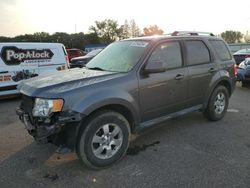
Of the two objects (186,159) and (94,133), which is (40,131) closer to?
(94,133)

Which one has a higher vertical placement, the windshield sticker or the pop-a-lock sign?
the windshield sticker

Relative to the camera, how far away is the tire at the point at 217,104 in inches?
233

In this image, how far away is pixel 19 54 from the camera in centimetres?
903

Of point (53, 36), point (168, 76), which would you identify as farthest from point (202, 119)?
point (53, 36)

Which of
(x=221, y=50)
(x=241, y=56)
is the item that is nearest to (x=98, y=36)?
(x=241, y=56)

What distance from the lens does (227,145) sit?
4852 millimetres

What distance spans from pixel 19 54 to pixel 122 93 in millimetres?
5947

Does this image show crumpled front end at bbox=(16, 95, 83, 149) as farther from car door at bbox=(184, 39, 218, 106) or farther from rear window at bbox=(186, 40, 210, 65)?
rear window at bbox=(186, 40, 210, 65)

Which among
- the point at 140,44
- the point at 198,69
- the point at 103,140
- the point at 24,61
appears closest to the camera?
the point at 103,140

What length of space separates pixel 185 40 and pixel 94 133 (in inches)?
101

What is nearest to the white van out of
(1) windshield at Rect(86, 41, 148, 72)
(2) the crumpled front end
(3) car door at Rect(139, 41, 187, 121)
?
(1) windshield at Rect(86, 41, 148, 72)

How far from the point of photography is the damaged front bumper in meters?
3.68

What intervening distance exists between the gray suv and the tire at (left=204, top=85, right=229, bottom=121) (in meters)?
0.02

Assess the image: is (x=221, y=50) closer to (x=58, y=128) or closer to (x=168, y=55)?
(x=168, y=55)
